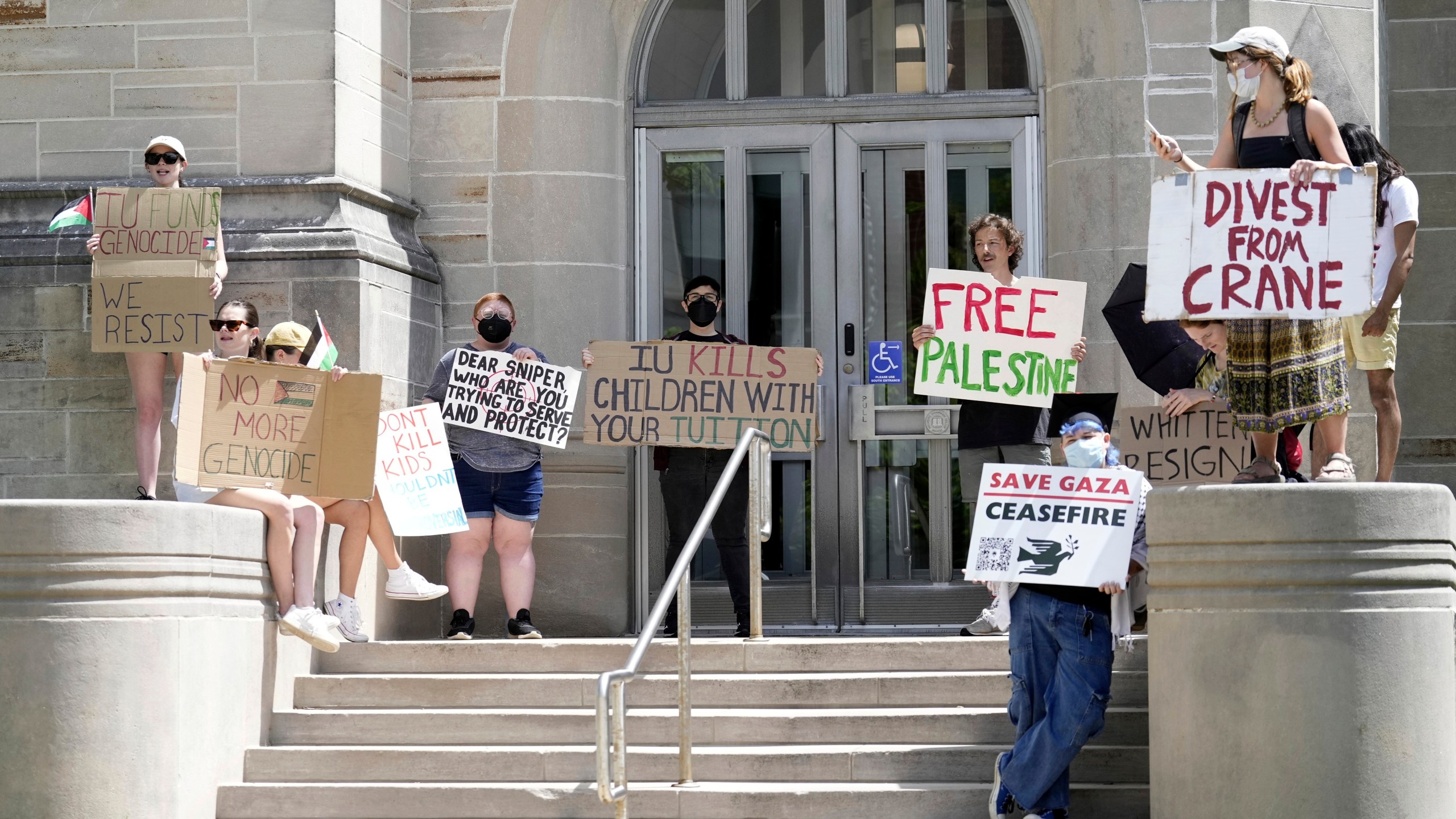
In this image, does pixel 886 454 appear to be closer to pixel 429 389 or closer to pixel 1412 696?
pixel 429 389

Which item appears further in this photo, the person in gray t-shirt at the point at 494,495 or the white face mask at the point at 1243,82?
the person in gray t-shirt at the point at 494,495

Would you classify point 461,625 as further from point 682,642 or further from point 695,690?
point 682,642

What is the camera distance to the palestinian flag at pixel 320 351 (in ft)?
29.4

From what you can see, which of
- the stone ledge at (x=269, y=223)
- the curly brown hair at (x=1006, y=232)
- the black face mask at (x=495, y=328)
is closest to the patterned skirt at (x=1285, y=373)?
the curly brown hair at (x=1006, y=232)

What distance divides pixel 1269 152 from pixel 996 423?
7.49 feet

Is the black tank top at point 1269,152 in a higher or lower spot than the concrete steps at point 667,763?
higher

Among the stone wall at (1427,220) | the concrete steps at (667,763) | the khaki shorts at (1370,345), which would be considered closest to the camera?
the concrete steps at (667,763)

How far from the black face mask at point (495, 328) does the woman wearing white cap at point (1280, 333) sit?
3763 mm

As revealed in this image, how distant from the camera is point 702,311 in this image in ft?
31.8

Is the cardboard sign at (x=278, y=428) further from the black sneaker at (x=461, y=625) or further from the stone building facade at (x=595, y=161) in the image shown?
the stone building facade at (x=595, y=161)

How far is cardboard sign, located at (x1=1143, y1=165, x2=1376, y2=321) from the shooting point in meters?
6.75

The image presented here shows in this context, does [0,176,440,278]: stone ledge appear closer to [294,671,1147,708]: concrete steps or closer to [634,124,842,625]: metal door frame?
[634,124,842,625]: metal door frame

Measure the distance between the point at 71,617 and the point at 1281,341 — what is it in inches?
190

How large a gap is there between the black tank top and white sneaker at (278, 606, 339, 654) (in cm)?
440
